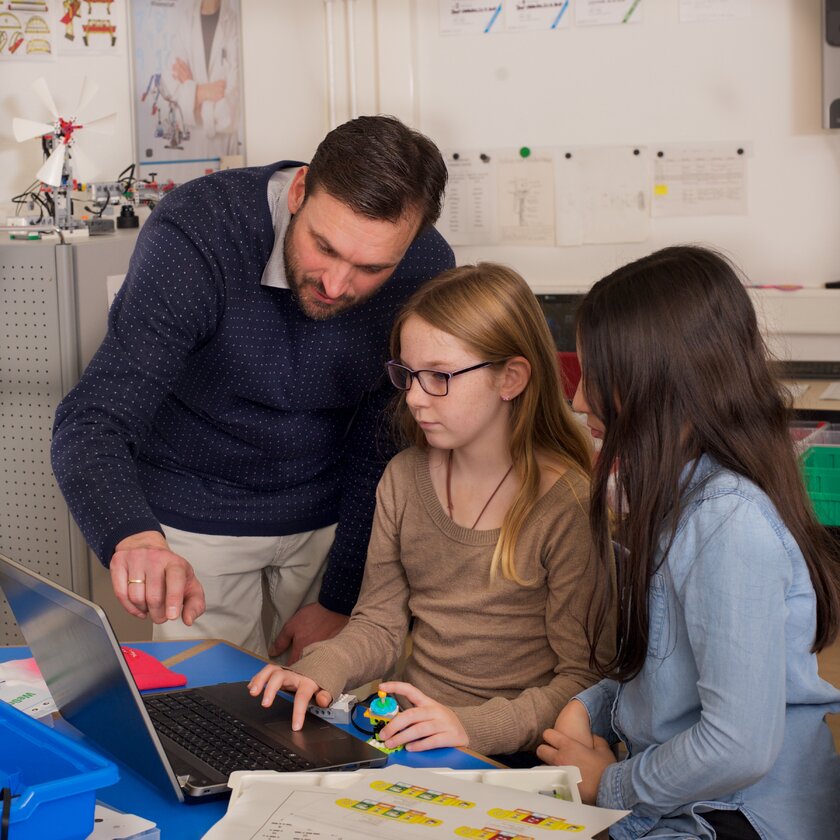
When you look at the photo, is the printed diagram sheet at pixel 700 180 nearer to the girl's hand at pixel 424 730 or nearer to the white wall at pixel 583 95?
the white wall at pixel 583 95

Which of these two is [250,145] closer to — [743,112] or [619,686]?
[743,112]

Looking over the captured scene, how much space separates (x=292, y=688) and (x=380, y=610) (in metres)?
0.35

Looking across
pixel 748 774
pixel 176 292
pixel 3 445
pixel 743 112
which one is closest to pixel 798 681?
pixel 748 774

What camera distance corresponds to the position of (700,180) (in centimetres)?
336

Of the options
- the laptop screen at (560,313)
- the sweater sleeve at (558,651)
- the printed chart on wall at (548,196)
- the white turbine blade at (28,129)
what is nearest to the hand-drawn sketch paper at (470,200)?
the printed chart on wall at (548,196)

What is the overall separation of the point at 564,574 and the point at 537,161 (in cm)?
230

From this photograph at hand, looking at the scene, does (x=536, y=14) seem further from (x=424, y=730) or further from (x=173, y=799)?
(x=173, y=799)

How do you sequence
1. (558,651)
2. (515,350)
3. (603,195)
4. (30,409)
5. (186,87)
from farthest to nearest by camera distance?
(186,87) < (603,195) < (30,409) < (515,350) < (558,651)

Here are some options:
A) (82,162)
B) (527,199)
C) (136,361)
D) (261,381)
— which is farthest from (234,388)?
(527,199)

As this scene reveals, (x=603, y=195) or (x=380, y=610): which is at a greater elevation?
(x=603, y=195)

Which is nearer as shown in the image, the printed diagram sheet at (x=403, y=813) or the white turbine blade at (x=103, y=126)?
the printed diagram sheet at (x=403, y=813)

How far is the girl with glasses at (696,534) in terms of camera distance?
1103 mm

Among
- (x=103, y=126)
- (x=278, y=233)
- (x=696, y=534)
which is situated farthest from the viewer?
(x=103, y=126)

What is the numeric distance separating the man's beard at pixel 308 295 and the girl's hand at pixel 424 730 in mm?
692
